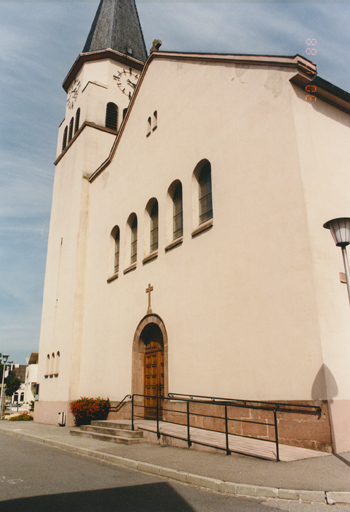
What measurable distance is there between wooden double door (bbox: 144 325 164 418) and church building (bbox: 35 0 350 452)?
0.21 feet

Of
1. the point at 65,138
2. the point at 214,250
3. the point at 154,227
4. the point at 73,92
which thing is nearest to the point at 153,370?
the point at 214,250

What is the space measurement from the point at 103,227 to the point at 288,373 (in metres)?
11.6

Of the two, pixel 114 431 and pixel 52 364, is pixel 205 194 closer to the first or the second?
pixel 114 431

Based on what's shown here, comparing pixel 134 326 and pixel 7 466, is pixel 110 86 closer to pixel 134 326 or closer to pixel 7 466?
pixel 134 326

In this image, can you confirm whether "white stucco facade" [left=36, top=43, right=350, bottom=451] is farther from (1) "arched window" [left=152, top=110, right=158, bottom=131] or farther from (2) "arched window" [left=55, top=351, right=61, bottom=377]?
(2) "arched window" [left=55, top=351, right=61, bottom=377]

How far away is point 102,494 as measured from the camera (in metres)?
5.35

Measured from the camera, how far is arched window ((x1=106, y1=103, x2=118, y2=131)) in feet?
71.4

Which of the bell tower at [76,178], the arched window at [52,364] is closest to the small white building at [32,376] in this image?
the bell tower at [76,178]

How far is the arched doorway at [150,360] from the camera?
492 inches

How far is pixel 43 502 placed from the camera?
4.95 m

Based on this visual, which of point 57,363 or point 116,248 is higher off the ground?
point 116,248

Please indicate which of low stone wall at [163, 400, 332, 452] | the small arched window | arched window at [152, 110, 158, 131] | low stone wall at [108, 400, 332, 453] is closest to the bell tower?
the small arched window

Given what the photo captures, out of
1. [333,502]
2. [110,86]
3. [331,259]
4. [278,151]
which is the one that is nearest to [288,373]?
[331,259]

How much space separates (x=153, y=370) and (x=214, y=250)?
15.3 feet
